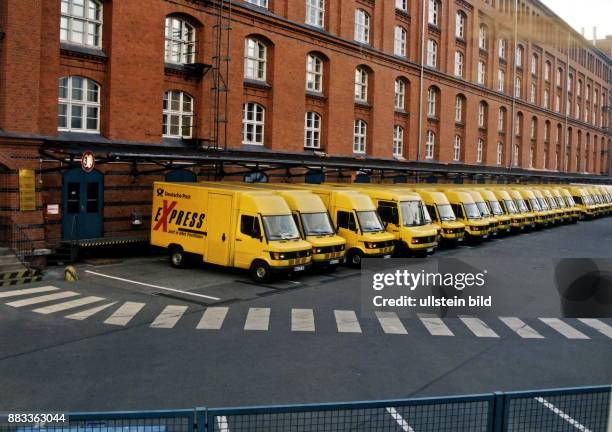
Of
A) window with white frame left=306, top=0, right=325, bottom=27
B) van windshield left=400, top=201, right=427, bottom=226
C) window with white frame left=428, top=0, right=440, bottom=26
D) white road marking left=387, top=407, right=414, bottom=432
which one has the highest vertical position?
window with white frame left=428, top=0, right=440, bottom=26

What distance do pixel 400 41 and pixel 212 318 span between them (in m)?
33.5

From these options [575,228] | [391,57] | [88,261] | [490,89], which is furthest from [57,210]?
[490,89]

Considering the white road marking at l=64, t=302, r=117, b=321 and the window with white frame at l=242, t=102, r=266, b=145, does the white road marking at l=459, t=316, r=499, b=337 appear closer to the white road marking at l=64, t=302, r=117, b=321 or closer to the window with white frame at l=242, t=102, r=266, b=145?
the white road marking at l=64, t=302, r=117, b=321

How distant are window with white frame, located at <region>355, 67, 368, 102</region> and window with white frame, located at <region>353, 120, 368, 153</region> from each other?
59.0 inches

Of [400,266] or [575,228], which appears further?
[575,228]

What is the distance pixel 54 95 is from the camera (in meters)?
23.7

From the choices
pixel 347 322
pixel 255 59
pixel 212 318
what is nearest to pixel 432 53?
pixel 255 59

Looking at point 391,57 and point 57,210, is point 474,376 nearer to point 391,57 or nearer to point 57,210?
point 57,210

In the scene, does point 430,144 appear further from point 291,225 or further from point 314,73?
point 291,225

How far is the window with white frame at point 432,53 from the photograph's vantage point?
155 ft

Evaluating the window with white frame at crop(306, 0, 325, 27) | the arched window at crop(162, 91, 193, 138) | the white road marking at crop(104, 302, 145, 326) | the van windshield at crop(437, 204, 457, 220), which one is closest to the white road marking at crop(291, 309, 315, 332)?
the white road marking at crop(104, 302, 145, 326)

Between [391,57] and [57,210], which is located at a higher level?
[391,57]

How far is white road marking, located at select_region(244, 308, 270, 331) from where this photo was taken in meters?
14.3

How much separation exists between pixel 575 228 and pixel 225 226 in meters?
29.1
